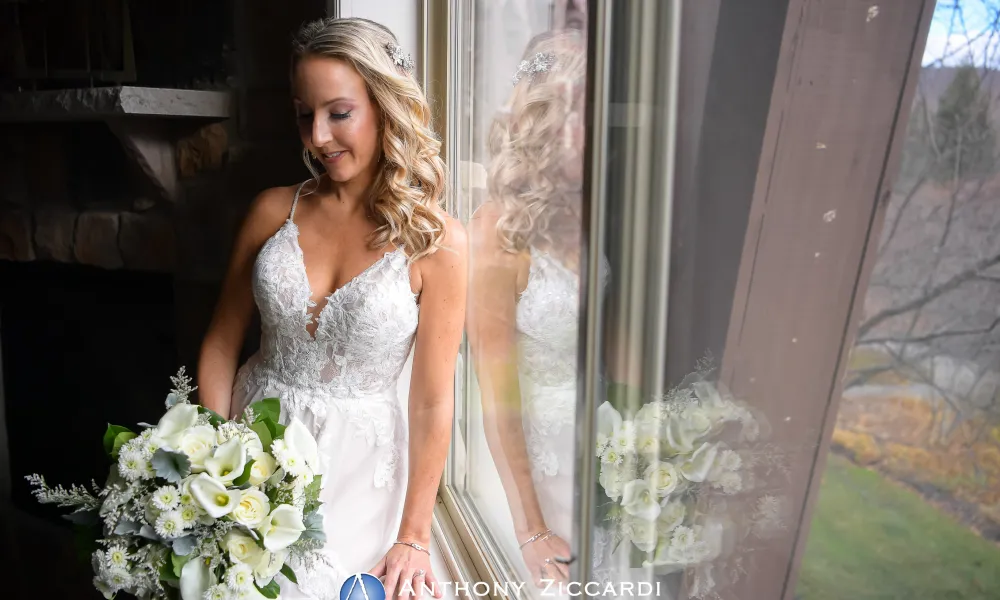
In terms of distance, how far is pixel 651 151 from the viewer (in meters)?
0.63

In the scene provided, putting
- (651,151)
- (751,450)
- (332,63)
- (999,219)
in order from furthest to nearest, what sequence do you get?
(332,63)
(651,151)
(751,450)
(999,219)

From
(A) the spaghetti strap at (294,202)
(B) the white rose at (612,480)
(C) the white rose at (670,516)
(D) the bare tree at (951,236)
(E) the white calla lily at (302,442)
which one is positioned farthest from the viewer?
(A) the spaghetti strap at (294,202)

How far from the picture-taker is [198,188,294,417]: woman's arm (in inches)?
54.4

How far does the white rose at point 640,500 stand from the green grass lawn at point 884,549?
198 millimetres

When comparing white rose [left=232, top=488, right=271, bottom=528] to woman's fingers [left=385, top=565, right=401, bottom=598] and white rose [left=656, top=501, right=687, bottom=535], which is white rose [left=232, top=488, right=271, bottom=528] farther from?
white rose [left=656, top=501, right=687, bottom=535]

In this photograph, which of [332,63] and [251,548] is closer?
[251,548]

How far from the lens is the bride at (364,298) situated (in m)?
1.19

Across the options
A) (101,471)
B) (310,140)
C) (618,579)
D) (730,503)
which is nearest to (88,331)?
(101,471)

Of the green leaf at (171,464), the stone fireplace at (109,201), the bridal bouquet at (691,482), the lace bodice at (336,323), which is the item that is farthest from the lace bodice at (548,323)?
the stone fireplace at (109,201)

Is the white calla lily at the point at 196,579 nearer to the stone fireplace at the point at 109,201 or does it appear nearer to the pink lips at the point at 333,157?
the pink lips at the point at 333,157

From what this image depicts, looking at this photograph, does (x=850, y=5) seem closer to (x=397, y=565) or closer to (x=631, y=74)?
(x=631, y=74)

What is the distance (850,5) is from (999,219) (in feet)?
0.48

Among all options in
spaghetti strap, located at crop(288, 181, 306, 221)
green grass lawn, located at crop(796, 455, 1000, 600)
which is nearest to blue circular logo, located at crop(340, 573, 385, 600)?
spaghetti strap, located at crop(288, 181, 306, 221)

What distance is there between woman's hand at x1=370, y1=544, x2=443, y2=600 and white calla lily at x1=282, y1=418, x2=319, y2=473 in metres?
0.27
